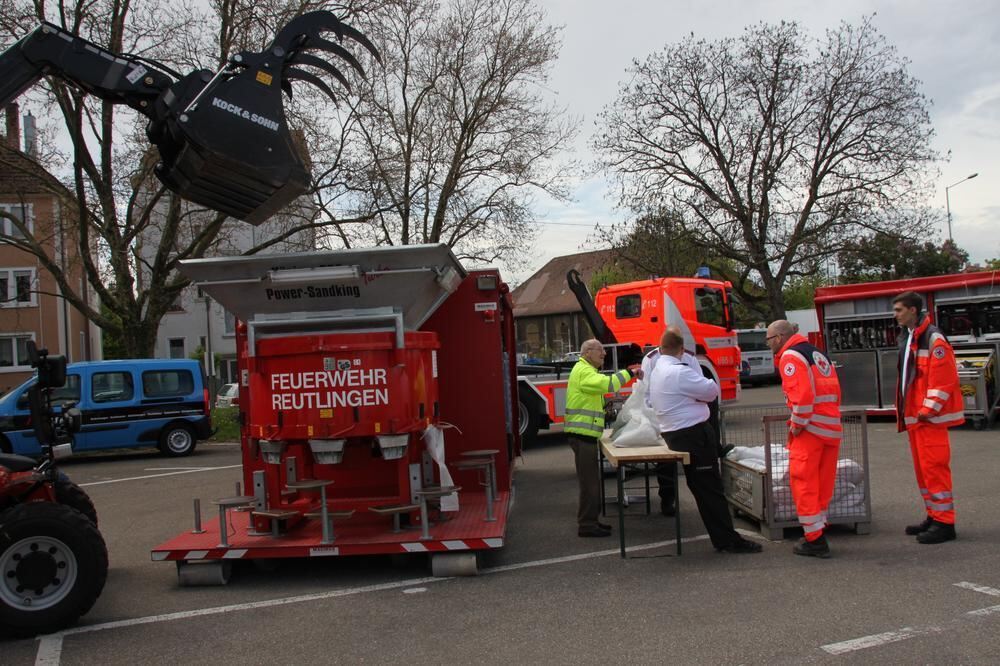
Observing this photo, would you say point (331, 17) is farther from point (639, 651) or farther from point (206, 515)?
point (206, 515)

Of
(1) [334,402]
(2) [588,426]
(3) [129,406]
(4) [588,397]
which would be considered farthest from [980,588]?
(3) [129,406]

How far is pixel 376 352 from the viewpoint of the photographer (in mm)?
6398

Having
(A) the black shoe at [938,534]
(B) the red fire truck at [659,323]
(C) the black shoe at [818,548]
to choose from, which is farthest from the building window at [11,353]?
(A) the black shoe at [938,534]

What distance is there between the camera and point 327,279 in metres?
6.38

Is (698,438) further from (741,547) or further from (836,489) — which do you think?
(836,489)

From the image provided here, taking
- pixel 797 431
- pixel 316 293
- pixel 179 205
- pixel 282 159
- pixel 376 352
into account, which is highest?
pixel 179 205

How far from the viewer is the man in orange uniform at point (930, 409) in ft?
21.7

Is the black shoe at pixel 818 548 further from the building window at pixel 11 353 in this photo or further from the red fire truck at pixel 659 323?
the building window at pixel 11 353

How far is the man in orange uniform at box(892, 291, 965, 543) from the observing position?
6625 mm

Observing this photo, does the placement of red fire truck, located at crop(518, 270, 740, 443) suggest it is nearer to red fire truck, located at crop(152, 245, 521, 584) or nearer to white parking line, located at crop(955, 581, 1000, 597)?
red fire truck, located at crop(152, 245, 521, 584)

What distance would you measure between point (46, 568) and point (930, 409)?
6510 millimetres

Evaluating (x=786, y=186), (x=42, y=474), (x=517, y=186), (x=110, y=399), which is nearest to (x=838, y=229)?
(x=786, y=186)

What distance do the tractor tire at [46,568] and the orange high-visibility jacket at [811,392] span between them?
5001mm

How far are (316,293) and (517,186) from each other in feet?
69.0
